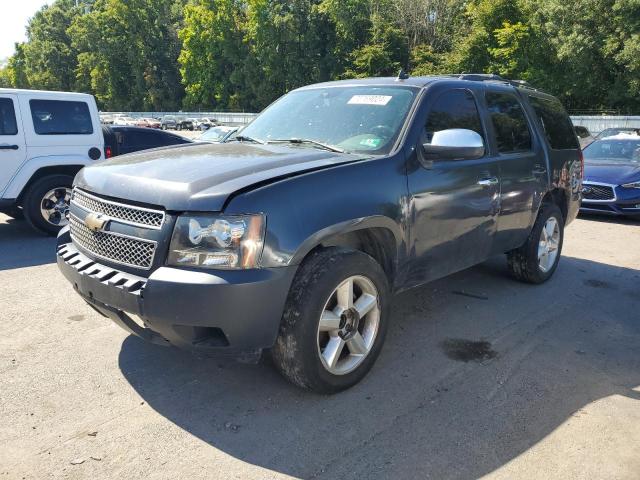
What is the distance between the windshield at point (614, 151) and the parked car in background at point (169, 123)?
168ft

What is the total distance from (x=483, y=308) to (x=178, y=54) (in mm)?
81364

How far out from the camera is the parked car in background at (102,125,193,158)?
9709 mm

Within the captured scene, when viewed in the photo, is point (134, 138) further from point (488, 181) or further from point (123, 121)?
point (123, 121)

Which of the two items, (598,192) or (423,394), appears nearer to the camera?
(423,394)

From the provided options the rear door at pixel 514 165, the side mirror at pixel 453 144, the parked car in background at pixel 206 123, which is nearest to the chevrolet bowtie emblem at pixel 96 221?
the side mirror at pixel 453 144

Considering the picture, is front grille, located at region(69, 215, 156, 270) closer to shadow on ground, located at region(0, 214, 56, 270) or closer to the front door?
the front door

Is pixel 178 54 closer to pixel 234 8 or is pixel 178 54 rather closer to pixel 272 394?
pixel 234 8

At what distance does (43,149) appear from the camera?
7535mm

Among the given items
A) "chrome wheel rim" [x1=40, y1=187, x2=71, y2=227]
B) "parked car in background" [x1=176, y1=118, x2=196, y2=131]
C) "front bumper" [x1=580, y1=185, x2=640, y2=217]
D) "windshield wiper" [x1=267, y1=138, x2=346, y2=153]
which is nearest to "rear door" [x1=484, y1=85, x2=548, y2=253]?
"windshield wiper" [x1=267, y1=138, x2=346, y2=153]

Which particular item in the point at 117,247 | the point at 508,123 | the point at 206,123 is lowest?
the point at 206,123

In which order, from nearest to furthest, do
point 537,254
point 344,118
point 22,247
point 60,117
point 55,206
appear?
point 344,118, point 537,254, point 22,247, point 55,206, point 60,117

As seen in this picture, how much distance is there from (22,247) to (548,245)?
21.1ft

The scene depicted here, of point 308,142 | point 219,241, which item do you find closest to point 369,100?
point 308,142

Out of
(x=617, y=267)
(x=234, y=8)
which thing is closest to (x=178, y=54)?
(x=234, y=8)
